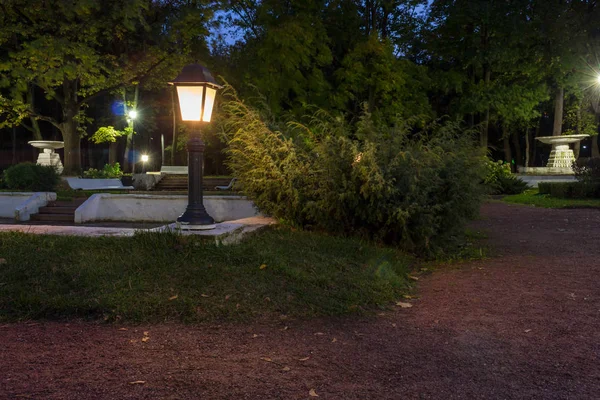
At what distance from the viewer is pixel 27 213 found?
40.0 ft

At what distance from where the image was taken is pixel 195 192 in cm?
683

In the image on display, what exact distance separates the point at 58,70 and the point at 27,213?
8707 millimetres

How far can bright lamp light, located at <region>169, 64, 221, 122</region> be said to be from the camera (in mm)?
6789

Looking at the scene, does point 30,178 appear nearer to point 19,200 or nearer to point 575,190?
point 19,200

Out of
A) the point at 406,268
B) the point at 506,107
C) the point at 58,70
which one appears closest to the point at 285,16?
the point at 58,70

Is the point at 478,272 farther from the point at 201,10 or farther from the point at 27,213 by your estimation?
the point at 201,10

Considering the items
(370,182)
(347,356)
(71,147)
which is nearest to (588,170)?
(370,182)

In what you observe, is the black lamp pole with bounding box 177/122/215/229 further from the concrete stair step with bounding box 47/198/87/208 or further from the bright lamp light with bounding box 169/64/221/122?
the concrete stair step with bounding box 47/198/87/208

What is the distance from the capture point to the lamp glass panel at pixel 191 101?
6.82m

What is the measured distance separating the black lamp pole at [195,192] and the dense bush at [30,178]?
10.0 metres

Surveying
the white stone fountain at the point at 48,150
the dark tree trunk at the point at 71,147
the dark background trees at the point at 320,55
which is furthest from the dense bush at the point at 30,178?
the white stone fountain at the point at 48,150

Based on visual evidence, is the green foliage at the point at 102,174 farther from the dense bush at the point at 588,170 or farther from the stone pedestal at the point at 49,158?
the dense bush at the point at 588,170

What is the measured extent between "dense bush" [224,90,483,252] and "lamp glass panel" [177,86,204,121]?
1.63m

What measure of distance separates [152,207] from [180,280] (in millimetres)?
7772
